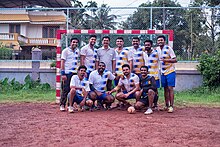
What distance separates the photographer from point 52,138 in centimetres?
456

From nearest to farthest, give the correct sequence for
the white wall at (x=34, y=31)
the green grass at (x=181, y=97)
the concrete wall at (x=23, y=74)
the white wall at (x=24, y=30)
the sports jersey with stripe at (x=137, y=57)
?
the sports jersey with stripe at (x=137, y=57)
the green grass at (x=181, y=97)
the concrete wall at (x=23, y=74)
the white wall at (x=24, y=30)
the white wall at (x=34, y=31)

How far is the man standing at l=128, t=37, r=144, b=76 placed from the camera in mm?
7430

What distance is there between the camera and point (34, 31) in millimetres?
26047

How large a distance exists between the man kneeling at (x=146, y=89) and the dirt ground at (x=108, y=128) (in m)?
0.26

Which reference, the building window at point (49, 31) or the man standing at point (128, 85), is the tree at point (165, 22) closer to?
the man standing at point (128, 85)

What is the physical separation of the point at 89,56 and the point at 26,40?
1787 centimetres

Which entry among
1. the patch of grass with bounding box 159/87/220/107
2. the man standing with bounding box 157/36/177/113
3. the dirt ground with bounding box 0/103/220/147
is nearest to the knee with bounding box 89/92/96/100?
the dirt ground with bounding box 0/103/220/147

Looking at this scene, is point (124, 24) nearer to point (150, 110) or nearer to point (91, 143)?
point (150, 110)

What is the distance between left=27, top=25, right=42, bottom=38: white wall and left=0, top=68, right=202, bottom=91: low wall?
13351 millimetres

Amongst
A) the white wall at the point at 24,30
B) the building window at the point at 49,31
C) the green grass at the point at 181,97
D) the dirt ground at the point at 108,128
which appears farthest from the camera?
the white wall at the point at 24,30

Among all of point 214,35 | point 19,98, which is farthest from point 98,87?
point 214,35

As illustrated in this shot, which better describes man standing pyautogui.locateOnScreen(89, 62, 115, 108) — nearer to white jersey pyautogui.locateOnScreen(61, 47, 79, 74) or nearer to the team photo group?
the team photo group

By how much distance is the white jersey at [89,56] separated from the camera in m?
7.56

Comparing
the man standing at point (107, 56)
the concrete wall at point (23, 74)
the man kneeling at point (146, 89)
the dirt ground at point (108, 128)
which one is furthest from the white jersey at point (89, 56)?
the concrete wall at point (23, 74)
